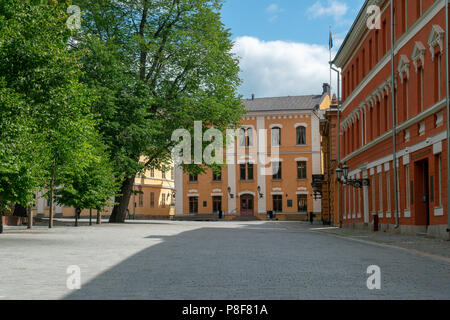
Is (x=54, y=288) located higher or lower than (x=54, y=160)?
lower

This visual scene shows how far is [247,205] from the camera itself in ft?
232

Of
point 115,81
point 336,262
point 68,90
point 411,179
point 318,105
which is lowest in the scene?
point 336,262

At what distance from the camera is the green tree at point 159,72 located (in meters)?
34.7

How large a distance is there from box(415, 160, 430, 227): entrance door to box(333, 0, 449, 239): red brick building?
0.12 ft

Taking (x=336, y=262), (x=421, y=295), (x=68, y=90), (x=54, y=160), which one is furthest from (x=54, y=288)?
(x=54, y=160)

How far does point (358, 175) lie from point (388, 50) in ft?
34.1

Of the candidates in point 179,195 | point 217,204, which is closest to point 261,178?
point 217,204

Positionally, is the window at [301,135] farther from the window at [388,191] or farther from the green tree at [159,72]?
the window at [388,191]

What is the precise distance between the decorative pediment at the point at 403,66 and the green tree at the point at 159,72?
45.1 ft

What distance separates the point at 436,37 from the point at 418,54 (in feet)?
7.21

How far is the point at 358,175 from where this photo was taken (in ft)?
118

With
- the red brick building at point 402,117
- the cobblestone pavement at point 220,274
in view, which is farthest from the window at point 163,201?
the cobblestone pavement at point 220,274

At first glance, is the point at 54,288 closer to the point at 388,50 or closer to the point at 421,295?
the point at 421,295
